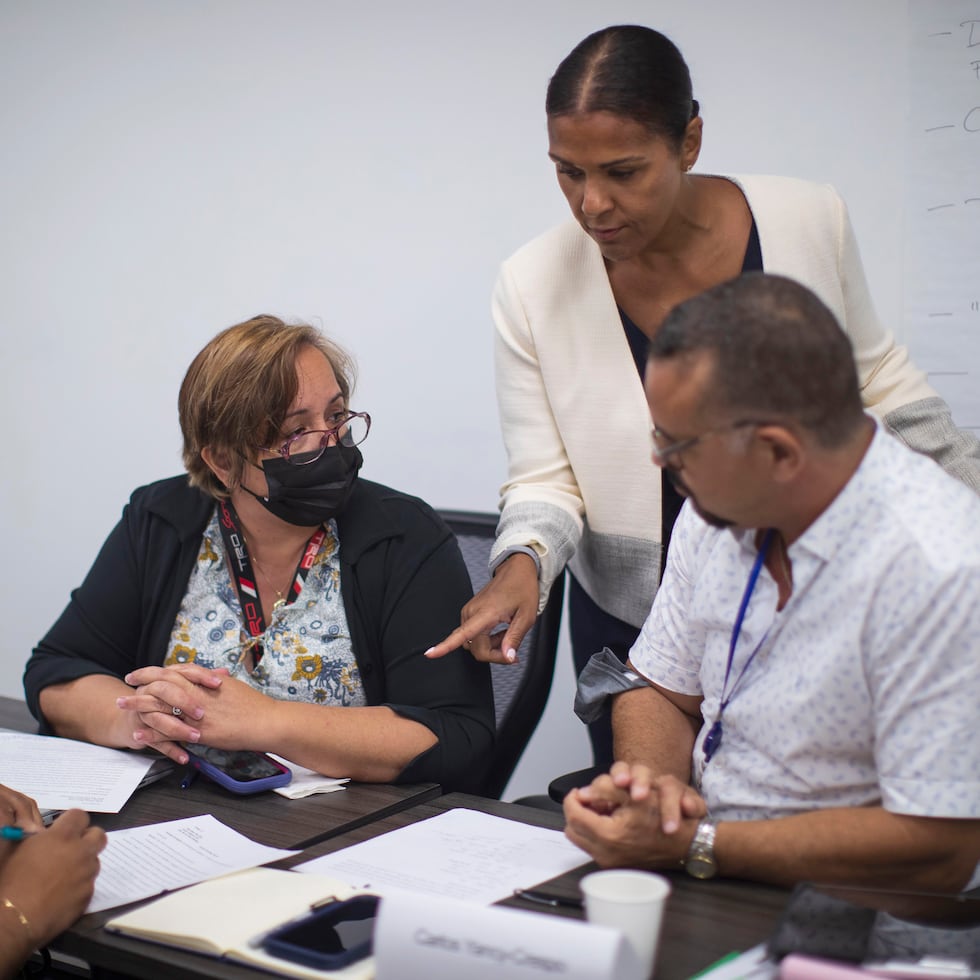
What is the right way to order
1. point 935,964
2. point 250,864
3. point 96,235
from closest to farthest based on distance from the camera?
point 935,964 → point 250,864 → point 96,235

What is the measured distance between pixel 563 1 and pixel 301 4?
84 centimetres

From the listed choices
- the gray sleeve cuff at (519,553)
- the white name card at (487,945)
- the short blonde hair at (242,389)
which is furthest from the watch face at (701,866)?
the short blonde hair at (242,389)

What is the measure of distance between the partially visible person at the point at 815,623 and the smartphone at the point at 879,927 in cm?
11

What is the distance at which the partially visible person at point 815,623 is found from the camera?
1.25 m

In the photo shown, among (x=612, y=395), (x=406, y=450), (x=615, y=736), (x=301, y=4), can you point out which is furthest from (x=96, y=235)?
(x=615, y=736)

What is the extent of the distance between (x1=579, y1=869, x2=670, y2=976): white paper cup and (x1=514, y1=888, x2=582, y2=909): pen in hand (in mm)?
141

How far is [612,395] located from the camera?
204cm

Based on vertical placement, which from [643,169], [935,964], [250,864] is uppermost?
[643,169]

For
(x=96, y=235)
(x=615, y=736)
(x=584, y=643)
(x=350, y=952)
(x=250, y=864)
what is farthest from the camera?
(x=96, y=235)

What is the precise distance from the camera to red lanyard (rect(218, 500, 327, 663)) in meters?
2.06

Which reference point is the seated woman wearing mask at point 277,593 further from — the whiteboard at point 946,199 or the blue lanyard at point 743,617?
the whiteboard at point 946,199

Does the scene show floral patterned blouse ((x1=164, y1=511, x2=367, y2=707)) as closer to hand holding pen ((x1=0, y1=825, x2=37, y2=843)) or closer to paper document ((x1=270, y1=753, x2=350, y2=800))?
paper document ((x1=270, y1=753, x2=350, y2=800))

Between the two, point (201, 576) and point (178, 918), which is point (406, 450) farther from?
point (178, 918)

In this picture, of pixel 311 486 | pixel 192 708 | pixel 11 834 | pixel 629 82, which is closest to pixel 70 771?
pixel 192 708
